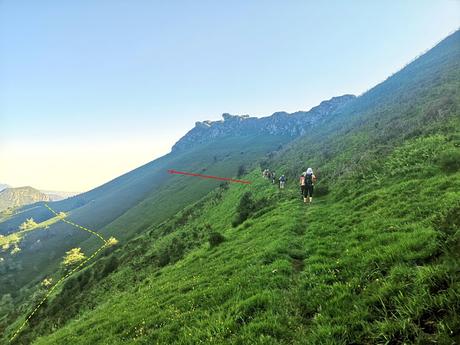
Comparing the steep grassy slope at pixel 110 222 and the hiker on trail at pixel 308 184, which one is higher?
the hiker on trail at pixel 308 184

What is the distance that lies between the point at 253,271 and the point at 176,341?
4.50 meters

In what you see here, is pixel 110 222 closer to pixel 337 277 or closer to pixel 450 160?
pixel 450 160

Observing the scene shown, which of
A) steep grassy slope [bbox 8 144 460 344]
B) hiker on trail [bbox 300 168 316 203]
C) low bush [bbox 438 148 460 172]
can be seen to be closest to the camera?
steep grassy slope [bbox 8 144 460 344]

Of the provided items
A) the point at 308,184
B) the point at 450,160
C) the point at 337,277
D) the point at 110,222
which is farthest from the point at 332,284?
the point at 110,222

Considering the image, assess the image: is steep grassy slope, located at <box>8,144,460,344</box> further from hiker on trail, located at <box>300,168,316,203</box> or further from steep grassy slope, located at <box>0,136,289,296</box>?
steep grassy slope, located at <box>0,136,289,296</box>

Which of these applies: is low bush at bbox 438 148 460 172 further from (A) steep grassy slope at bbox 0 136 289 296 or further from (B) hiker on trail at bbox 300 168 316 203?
(A) steep grassy slope at bbox 0 136 289 296

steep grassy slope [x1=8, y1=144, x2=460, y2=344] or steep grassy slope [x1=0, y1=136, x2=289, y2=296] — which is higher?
steep grassy slope [x1=8, y1=144, x2=460, y2=344]

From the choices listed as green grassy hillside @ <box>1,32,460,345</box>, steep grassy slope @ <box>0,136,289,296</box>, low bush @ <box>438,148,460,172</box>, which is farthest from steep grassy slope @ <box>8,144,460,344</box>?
steep grassy slope @ <box>0,136,289,296</box>

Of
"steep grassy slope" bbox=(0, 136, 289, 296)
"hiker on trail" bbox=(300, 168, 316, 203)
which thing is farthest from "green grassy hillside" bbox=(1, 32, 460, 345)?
"steep grassy slope" bbox=(0, 136, 289, 296)

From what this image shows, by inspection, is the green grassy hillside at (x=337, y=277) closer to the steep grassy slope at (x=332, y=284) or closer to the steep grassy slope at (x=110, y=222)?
→ the steep grassy slope at (x=332, y=284)

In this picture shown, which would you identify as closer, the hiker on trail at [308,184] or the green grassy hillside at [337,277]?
the green grassy hillside at [337,277]

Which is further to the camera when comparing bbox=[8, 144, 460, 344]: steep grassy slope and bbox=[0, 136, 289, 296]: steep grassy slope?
bbox=[0, 136, 289, 296]: steep grassy slope

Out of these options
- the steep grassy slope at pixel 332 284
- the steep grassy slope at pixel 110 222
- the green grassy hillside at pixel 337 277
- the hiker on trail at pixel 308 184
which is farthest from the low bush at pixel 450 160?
the steep grassy slope at pixel 110 222

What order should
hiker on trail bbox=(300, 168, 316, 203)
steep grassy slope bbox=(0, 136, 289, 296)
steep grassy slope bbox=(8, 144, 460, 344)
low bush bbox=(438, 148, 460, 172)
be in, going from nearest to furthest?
steep grassy slope bbox=(8, 144, 460, 344)
low bush bbox=(438, 148, 460, 172)
hiker on trail bbox=(300, 168, 316, 203)
steep grassy slope bbox=(0, 136, 289, 296)
